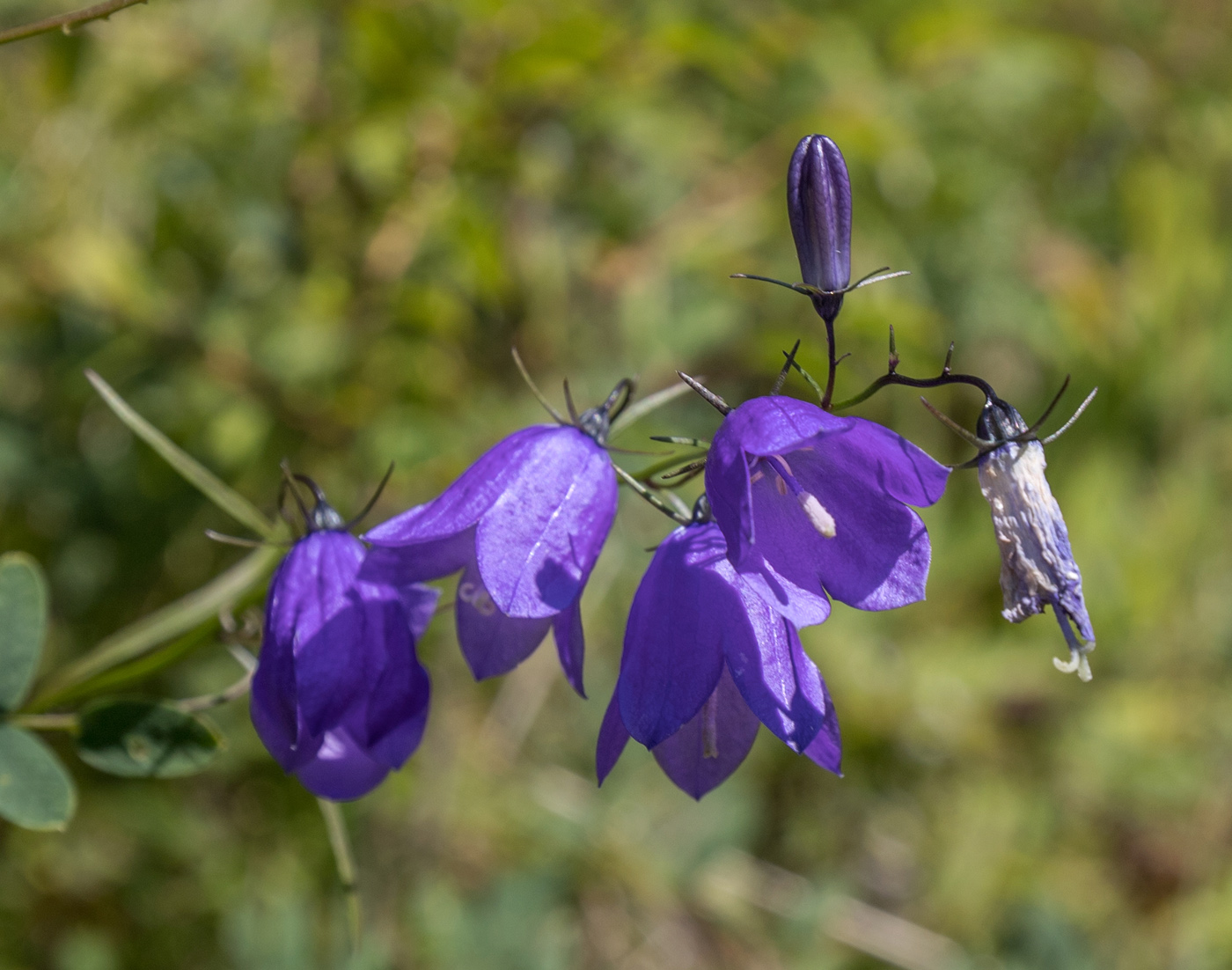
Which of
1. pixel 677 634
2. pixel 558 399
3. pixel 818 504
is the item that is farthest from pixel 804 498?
pixel 558 399

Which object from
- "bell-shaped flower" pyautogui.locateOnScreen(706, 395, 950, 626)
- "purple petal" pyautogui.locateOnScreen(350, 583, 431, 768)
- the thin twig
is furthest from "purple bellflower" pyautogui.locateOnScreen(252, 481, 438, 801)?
the thin twig

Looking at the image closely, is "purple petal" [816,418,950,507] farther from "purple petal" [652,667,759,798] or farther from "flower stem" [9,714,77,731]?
"flower stem" [9,714,77,731]

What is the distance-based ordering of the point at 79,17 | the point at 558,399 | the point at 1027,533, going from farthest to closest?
the point at 558,399
the point at 1027,533
the point at 79,17

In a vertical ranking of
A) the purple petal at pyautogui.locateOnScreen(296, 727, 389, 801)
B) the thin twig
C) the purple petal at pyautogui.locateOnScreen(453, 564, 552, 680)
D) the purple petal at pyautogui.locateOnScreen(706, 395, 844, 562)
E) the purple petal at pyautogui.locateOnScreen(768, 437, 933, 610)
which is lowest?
the purple petal at pyautogui.locateOnScreen(296, 727, 389, 801)

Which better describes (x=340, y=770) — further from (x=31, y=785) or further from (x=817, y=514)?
(x=817, y=514)

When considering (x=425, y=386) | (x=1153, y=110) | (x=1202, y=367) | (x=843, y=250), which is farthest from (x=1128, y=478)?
(x=843, y=250)

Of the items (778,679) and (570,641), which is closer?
(778,679)
